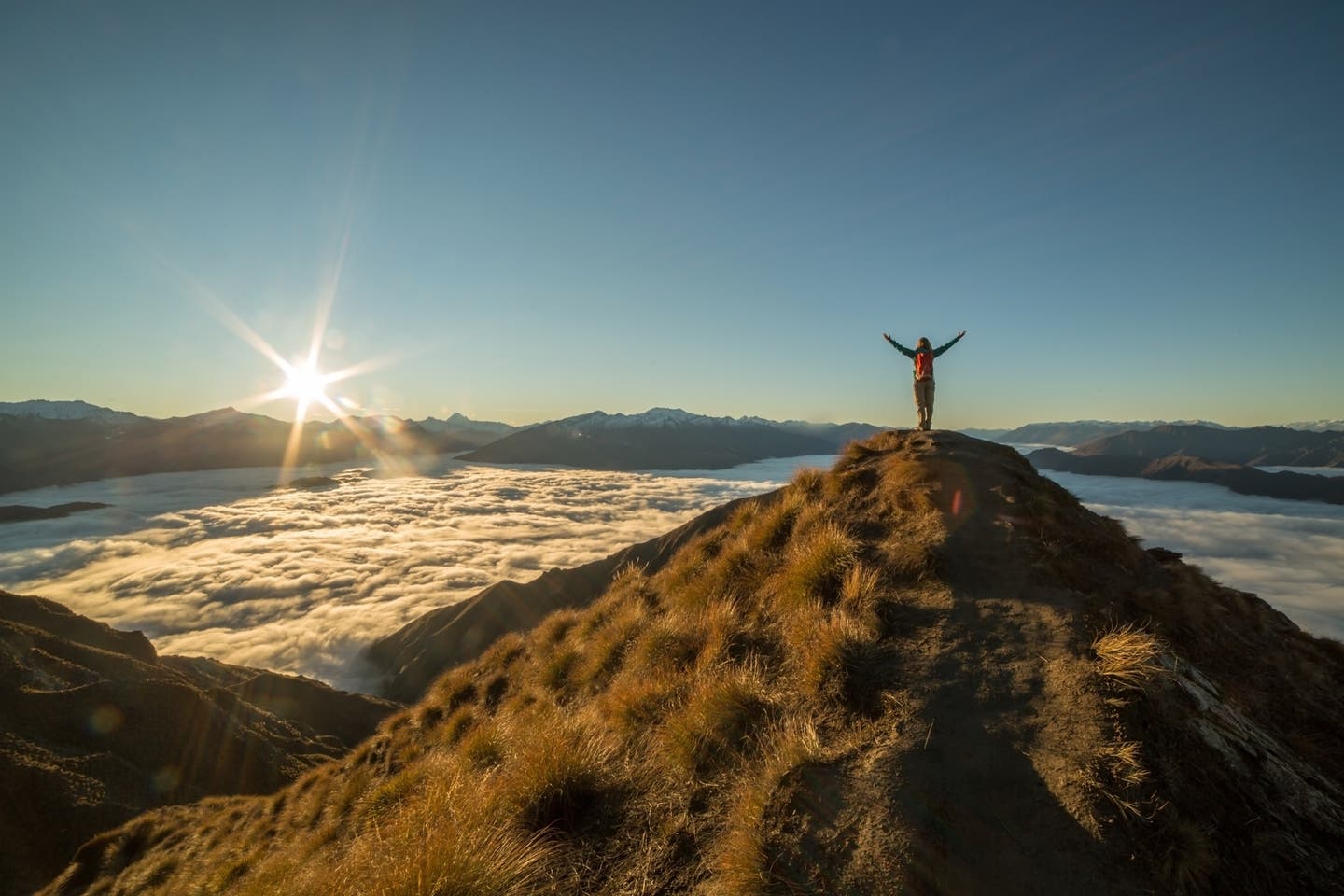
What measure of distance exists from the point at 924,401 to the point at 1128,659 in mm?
11554

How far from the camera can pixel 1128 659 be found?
17.1ft

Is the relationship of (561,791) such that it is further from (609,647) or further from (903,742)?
(609,647)

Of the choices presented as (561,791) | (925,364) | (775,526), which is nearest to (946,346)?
(925,364)

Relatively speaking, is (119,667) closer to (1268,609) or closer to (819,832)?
(819,832)

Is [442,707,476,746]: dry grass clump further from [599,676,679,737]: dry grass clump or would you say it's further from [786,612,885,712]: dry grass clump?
[786,612,885,712]: dry grass clump

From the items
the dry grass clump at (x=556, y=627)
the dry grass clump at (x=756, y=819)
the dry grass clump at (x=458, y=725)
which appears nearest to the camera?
the dry grass clump at (x=756, y=819)

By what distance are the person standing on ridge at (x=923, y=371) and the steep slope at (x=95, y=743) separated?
1738 inches

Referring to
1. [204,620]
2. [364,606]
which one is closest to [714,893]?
[364,606]

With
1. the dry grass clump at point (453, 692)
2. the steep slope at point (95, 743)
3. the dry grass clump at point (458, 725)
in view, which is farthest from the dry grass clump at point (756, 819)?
the steep slope at point (95, 743)

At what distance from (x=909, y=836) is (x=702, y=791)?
202cm

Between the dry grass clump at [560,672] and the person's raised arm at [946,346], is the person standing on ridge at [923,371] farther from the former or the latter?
the dry grass clump at [560,672]

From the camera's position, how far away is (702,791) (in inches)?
207

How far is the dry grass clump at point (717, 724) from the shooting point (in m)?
5.67

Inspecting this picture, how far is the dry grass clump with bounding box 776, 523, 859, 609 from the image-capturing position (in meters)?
8.34
